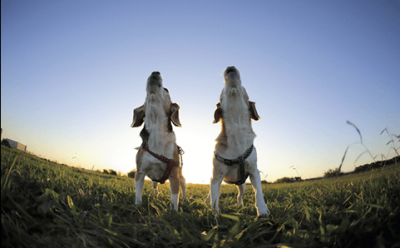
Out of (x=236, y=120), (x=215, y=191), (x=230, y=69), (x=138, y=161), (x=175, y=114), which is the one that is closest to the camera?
(x=215, y=191)

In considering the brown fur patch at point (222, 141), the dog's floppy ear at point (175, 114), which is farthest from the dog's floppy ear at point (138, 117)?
the brown fur patch at point (222, 141)

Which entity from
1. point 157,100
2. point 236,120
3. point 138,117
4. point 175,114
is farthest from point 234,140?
point 138,117

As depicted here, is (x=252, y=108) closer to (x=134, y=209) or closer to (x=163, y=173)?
(x=163, y=173)

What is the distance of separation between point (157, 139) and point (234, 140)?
1657 mm

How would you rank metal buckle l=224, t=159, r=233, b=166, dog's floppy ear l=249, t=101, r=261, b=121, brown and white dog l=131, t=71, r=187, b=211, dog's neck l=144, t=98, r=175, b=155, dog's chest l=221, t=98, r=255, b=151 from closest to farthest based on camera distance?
metal buckle l=224, t=159, r=233, b=166
dog's chest l=221, t=98, r=255, b=151
brown and white dog l=131, t=71, r=187, b=211
dog's neck l=144, t=98, r=175, b=155
dog's floppy ear l=249, t=101, r=261, b=121

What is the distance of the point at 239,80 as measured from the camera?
4.00m

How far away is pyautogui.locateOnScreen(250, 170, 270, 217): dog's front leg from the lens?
3.15 m

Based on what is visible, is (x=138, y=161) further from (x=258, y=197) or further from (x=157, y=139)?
(x=258, y=197)

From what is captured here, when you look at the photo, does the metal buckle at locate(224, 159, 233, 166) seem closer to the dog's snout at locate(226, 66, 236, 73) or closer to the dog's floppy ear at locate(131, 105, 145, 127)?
the dog's snout at locate(226, 66, 236, 73)

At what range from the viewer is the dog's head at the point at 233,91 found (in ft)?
13.0

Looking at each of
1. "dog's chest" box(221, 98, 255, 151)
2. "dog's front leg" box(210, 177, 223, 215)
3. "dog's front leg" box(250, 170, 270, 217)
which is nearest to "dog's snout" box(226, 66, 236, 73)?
"dog's chest" box(221, 98, 255, 151)

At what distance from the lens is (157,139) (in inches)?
161

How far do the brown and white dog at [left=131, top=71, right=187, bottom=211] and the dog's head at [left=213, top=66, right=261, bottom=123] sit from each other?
1.03 meters

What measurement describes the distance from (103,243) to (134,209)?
1.32m
